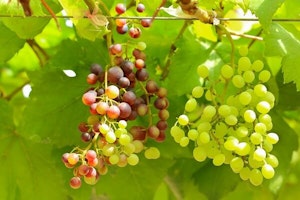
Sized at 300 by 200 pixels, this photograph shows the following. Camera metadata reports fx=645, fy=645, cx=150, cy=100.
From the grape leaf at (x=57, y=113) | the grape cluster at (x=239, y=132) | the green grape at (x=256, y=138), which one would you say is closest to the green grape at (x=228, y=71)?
the grape cluster at (x=239, y=132)

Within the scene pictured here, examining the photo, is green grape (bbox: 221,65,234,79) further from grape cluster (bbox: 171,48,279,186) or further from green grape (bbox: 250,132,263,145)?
green grape (bbox: 250,132,263,145)

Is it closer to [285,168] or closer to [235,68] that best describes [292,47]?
[235,68]

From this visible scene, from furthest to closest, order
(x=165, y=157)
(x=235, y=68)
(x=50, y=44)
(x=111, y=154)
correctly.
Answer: (x=50, y=44)
(x=165, y=157)
(x=235, y=68)
(x=111, y=154)

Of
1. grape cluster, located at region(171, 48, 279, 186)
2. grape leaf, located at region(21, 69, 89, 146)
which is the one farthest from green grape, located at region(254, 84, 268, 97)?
grape leaf, located at region(21, 69, 89, 146)

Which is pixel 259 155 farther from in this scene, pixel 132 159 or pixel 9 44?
pixel 9 44

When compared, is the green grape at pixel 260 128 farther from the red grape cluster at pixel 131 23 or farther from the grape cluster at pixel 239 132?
the red grape cluster at pixel 131 23

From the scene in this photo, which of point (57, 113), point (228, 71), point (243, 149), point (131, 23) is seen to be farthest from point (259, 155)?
point (57, 113)

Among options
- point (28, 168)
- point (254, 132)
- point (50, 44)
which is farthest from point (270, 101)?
point (50, 44)
